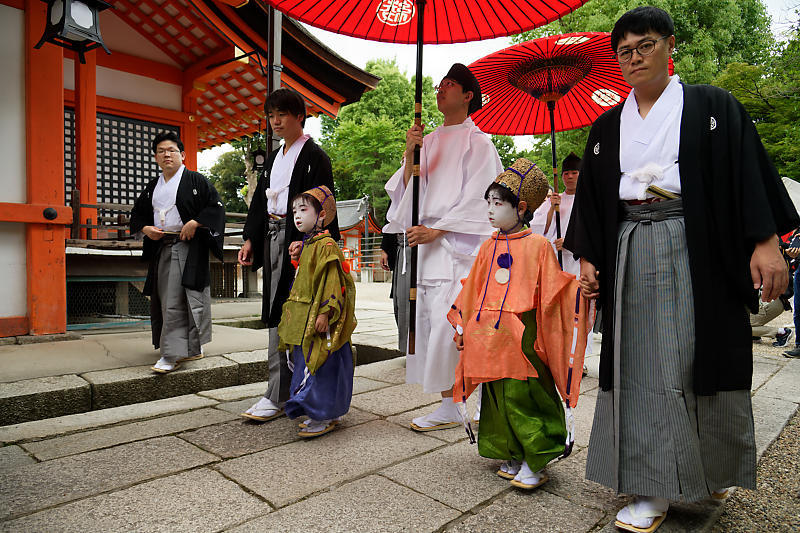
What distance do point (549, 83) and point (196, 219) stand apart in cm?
323

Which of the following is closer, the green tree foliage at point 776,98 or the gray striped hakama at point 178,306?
the gray striped hakama at point 178,306

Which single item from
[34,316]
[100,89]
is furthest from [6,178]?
[100,89]

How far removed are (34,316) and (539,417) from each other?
5081 mm

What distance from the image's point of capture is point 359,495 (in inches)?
85.2

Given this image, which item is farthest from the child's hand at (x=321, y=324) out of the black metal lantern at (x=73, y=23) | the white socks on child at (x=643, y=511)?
the black metal lantern at (x=73, y=23)

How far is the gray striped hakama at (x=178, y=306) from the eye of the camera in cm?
437

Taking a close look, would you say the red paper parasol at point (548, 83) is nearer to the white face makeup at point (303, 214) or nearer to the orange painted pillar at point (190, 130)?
the white face makeup at point (303, 214)

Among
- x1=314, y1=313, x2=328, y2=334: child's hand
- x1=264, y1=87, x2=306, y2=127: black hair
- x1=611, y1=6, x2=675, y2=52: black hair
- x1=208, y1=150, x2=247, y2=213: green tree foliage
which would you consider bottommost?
x1=314, y1=313, x2=328, y2=334: child's hand

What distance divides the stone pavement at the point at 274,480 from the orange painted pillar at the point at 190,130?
6337 mm

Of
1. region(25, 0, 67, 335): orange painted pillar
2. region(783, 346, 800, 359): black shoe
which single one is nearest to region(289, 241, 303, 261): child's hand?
region(25, 0, 67, 335): orange painted pillar

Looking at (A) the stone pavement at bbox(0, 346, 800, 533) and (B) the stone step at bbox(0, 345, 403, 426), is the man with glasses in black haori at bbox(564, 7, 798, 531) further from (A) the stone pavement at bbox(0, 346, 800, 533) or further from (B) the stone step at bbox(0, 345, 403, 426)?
(B) the stone step at bbox(0, 345, 403, 426)

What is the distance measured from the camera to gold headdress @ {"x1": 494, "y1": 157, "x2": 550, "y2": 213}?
2475 mm

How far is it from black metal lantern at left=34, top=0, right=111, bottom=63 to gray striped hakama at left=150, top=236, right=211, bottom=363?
1.90 m

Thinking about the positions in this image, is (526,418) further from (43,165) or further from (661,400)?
(43,165)
